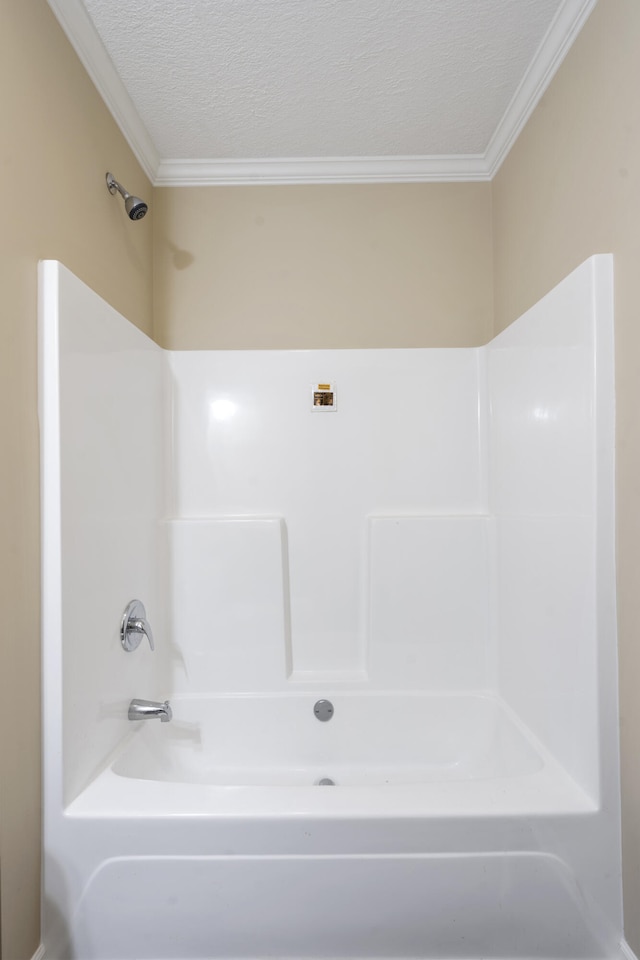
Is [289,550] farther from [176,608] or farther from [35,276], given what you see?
[35,276]

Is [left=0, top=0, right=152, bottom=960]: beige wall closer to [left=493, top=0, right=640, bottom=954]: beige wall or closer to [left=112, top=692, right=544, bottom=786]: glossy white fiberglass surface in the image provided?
[left=112, top=692, right=544, bottom=786]: glossy white fiberglass surface

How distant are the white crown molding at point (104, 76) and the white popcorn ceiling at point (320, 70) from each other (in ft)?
0.08

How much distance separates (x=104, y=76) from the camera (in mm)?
1768

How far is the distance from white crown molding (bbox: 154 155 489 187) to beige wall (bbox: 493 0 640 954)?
552mm

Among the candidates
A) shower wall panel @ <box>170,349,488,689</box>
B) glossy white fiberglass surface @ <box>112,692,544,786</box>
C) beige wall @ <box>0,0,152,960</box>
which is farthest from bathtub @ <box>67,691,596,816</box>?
beige wall @ <box>0,0,152,960</box>

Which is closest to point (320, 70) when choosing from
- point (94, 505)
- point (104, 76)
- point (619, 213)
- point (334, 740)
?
point (104, 76)

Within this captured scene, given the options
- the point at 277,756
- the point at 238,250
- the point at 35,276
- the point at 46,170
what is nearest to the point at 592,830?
the point at 277,756

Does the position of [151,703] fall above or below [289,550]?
below

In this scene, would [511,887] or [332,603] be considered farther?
[332,603]

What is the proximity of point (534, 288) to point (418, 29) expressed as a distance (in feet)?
2.63

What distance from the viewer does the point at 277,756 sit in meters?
2.15

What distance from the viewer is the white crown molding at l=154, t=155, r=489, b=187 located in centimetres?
231

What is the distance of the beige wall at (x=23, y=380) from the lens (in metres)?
1.26

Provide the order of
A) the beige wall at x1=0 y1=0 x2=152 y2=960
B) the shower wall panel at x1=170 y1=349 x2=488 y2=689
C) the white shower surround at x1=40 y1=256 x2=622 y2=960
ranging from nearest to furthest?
the beige wall at x1=0 y1=0 x2=152 y2=960
the white shower surround at x1=40 y1=256 x2=622 y2=960
the shower wall panel at x1=170 y1=349 x2=488 y2=689
